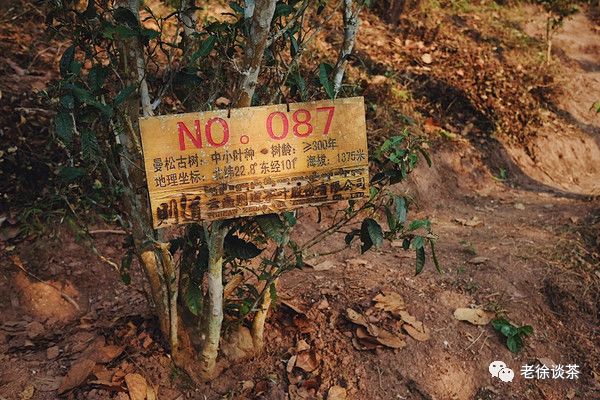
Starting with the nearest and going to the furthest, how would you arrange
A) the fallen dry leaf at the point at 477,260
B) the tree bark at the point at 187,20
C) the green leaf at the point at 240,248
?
the tree bark at the point at 187,20
the green leaf at the point at 240,248
the fallen dry leaf at the point at 477,260

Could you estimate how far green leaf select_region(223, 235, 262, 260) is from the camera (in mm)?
2248

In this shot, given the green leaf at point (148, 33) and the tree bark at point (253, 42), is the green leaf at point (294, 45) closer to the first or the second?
the tree bark at point (253, 42)

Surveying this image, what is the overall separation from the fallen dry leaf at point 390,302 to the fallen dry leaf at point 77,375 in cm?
162

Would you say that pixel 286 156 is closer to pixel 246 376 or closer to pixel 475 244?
pixel 246 376

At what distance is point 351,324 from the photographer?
9.94ft

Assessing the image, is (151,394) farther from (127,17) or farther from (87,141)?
(127,17)

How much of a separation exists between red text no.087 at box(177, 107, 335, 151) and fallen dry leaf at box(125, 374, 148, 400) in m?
1.28

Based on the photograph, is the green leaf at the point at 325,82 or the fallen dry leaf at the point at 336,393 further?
the fallen dry leaf at the point at 336,393

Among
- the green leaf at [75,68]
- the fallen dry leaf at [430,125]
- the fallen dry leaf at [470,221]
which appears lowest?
the fallen dry leaf at [470,221]

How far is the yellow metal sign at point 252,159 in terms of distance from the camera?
72.2 inches

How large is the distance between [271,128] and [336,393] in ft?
4.94

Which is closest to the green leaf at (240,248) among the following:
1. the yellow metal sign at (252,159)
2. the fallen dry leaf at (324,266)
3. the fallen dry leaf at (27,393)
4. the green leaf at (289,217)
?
the green leaf at (289,217)

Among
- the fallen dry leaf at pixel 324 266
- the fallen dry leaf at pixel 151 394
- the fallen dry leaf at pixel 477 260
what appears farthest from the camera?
the fallen dry leaf at pixel 477 260

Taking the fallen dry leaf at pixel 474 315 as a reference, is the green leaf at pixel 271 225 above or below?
above
